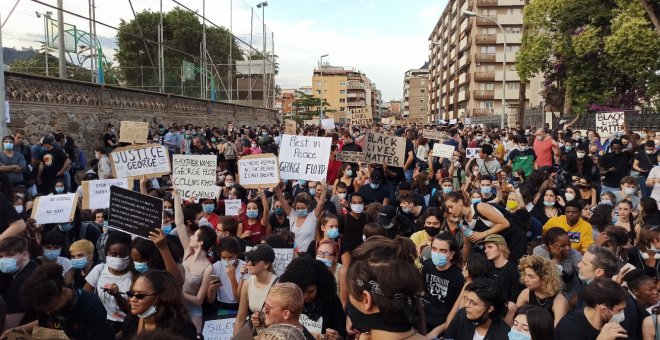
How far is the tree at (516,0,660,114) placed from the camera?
23.1 m

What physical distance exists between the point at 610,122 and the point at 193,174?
33.9ft

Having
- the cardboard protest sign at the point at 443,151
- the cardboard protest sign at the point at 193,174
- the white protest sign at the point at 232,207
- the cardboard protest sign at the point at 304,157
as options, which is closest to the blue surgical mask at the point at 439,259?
the cardboard protest sign at the point at 304,157

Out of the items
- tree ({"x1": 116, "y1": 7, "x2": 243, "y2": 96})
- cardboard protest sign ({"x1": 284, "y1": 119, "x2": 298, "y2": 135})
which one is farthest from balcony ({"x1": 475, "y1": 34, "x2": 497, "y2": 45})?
cardboard protest sign ({"x1": 284, "y1": 119, "x2": 298, "y2": 135})

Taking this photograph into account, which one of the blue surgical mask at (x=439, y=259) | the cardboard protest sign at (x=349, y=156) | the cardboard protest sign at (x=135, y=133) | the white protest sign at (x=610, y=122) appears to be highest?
the white protest sign at (x=610, y=122)

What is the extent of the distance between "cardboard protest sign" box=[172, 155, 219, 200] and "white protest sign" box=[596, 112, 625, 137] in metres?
10.0

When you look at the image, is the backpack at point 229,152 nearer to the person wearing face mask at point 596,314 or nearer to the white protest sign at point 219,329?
the white protest sign at point 219,329

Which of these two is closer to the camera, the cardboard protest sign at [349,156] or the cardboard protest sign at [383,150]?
the cardboard protest sign at [383,150]

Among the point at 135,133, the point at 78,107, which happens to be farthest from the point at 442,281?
the point at 78,107

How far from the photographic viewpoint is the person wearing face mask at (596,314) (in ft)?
→ 11.9

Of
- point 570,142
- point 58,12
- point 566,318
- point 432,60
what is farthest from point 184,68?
point 432,60

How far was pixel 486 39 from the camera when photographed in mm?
66125

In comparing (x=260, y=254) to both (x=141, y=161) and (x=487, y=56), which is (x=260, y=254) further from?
(x=487, y=56)

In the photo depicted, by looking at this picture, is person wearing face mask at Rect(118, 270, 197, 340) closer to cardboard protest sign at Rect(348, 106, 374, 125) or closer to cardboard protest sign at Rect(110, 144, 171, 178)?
cardboard protest sign at Rect(110, 144, 171, 178)

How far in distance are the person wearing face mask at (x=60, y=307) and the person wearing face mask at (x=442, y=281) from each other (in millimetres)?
2414
